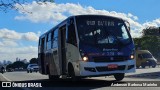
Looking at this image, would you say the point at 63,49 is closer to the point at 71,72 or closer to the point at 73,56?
the point at 71,72

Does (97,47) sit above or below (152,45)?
below

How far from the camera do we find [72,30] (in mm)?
19469

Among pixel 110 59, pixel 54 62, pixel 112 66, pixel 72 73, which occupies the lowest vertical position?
pixel 72 73

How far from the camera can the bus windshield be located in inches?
743

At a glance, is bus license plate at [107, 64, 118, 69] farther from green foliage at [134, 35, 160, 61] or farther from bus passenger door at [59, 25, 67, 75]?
green foliage at [134, 35, 160, 61]

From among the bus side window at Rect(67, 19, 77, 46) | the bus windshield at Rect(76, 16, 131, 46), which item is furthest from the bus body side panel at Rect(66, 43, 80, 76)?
the bus windshield at Rect(76, 16, 131, 46)

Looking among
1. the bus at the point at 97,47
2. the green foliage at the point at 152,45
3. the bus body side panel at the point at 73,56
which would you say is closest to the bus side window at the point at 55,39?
the bus at the point at 97,47

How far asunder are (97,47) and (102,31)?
1033 mm

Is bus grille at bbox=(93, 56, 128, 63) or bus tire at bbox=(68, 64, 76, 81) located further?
bus tire at bbox=(68, 64, 76, 81)

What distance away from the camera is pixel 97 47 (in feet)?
61.0

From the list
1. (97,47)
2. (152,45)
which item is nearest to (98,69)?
(97,47)

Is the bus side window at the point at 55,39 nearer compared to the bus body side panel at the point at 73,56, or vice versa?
the bus body side panel at the point at 73,56

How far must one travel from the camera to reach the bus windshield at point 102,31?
18875 mm

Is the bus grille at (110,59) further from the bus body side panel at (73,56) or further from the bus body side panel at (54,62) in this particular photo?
the bus body side panel at (54,62)
